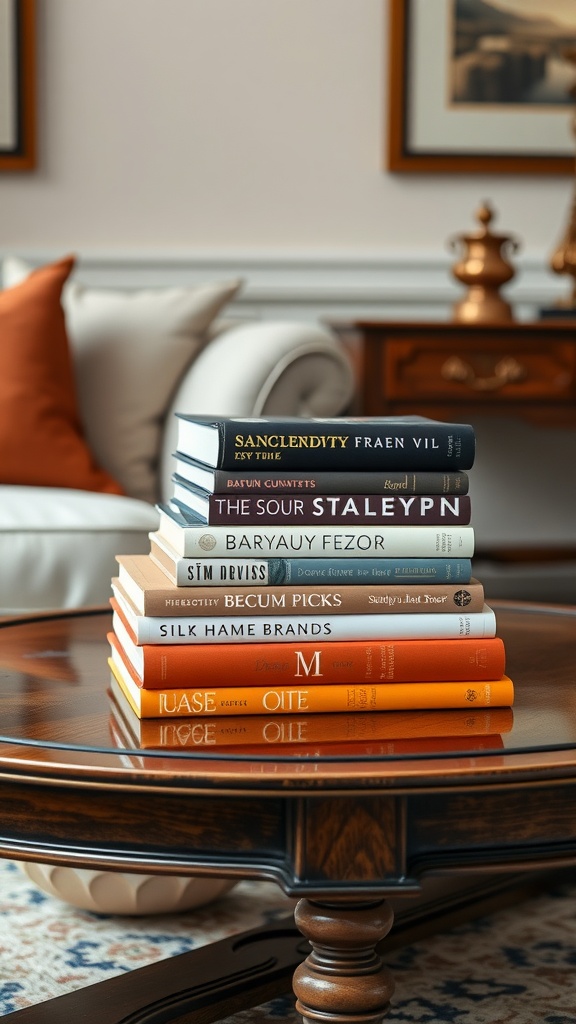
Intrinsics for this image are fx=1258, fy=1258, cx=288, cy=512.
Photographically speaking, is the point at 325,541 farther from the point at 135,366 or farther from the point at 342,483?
the point at 135,366

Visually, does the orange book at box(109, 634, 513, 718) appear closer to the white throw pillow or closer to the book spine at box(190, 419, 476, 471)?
the book spine at box(190, 419, 476, 471)

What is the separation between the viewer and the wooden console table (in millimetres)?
2861

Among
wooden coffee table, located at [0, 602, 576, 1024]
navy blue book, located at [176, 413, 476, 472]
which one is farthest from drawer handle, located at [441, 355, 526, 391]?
wooden coffee table, located at [0, 602, 576, 1024]

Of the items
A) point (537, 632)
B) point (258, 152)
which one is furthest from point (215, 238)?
point (537, 632)

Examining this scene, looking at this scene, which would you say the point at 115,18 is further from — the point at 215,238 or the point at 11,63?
the point at 215,238

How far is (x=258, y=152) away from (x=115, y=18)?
0.50m

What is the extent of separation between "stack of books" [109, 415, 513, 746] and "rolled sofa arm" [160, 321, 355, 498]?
1.35m

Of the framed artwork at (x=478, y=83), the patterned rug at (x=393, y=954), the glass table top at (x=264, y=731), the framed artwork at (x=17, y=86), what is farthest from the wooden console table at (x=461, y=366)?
the glass table top at (x=264, y=731)

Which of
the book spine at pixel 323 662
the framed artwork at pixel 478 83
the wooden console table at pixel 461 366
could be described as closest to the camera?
the book spine at pixel 323 662

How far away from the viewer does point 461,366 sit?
9.40 feet

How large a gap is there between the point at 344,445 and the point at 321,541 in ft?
0.25

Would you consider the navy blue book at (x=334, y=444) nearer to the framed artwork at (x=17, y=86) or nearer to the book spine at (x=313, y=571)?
the book spine at (x=313, y=571)

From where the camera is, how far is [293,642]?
918mm

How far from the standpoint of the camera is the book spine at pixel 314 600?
0.92m
